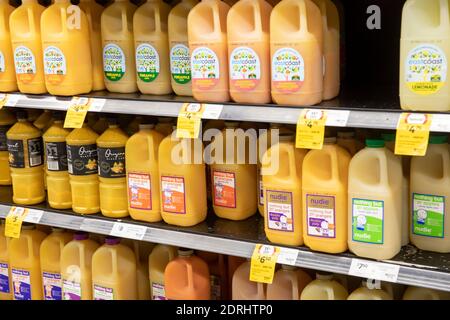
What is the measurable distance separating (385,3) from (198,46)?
2.68ft

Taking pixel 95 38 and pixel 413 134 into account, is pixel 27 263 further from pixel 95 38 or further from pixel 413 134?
pixel 413 134

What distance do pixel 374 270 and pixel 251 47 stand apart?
0.83 meters

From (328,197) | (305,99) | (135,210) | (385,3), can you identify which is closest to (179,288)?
(135,210)

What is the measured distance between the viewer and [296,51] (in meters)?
1.96

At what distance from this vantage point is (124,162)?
2.49 meters

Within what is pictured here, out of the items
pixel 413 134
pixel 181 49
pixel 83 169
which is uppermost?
pixel 181 49

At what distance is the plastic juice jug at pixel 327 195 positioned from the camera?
197cm

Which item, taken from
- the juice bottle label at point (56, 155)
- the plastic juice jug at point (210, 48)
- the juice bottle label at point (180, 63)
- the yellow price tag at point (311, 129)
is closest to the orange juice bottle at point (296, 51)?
the yellow price tag at point (311, 129)

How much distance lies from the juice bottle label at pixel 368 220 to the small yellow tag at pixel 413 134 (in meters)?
0.24

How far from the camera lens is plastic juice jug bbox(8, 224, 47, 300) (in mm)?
2816

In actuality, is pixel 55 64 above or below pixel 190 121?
above

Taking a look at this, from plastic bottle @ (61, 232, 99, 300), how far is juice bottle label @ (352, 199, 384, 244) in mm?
1258

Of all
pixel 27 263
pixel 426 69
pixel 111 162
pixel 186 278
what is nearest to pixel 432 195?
pixel 426 69

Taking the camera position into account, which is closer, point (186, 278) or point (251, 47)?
point (251, 47)
